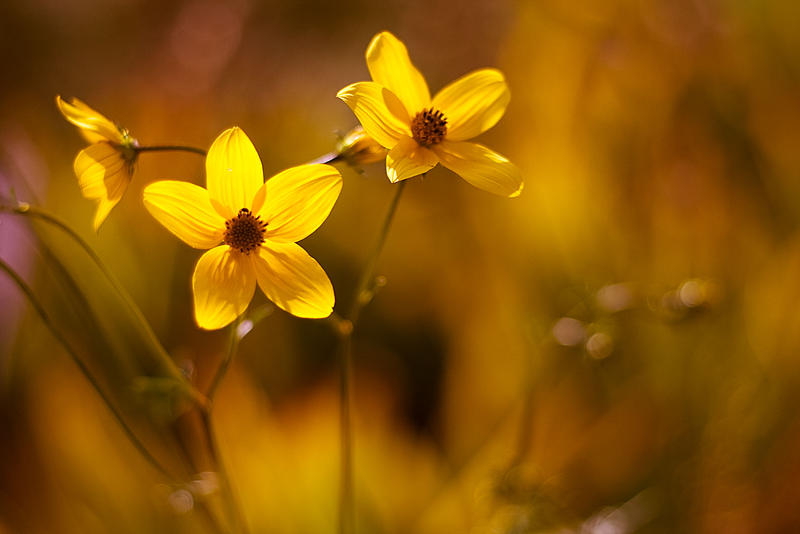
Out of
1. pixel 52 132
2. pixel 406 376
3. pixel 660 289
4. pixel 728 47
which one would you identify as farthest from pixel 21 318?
pixel 728 47

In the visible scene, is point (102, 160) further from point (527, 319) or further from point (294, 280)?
point (527, 319)

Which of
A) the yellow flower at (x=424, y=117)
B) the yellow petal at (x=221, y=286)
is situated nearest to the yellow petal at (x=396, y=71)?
the yellow flower at (x=424, y=117)

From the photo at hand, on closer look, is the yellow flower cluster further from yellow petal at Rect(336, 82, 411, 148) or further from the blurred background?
the blurred background

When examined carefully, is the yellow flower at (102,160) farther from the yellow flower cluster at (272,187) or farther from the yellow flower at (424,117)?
the yellow flower at (424,117)

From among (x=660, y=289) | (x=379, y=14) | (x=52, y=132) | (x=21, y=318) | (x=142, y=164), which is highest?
(x=379, y=14)

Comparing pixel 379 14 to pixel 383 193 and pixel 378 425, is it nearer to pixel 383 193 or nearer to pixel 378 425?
pixel 383 193

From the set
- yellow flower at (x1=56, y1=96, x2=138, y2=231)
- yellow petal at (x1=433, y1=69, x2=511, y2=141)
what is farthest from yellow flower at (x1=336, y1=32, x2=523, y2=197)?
yellow flower at (x1=56, y1=96, x2=138, y2=231)
